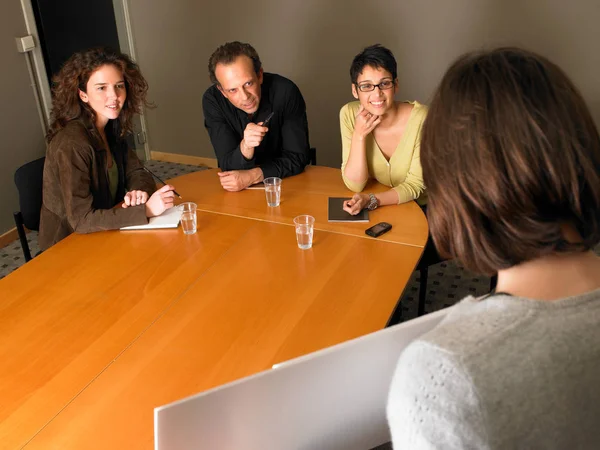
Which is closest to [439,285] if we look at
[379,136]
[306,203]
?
[379,136]

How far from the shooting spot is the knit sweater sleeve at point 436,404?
0.66 m

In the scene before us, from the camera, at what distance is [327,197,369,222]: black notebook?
6.31 feet

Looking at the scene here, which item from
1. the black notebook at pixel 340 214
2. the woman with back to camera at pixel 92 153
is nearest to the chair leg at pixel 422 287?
the black notebook at pixel 340 214

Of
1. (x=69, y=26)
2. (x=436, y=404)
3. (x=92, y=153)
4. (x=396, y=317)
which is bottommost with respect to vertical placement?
(x=396, y=317)

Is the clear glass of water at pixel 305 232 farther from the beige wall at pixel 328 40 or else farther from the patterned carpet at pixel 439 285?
the beige wall at pixel 328 40

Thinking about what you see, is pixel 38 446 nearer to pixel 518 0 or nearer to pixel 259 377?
pixel 259 377

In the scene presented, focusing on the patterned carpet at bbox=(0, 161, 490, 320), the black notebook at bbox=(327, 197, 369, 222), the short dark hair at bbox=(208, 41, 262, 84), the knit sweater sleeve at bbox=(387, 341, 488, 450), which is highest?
the short dark hair at bbox=(208, 41, 262, 84)

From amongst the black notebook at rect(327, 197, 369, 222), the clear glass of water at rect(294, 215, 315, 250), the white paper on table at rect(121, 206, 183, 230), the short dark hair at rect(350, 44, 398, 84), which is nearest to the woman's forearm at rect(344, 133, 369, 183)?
the black notebook at rect(327, 197, 369, 222)

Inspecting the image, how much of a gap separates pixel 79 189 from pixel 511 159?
1.69 m

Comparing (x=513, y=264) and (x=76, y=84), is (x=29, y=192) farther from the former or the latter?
(x=513, y=264)

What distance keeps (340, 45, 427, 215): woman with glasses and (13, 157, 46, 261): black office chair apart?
124 centimetres

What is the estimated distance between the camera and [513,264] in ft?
2.58

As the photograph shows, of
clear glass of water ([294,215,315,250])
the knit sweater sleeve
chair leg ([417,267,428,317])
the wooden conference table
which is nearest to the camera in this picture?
the knit sweater sleeve

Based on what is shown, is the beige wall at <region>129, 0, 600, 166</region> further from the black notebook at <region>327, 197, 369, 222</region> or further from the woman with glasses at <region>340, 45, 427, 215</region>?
the black notebook at <region>327, 197, 369, 222</region>
